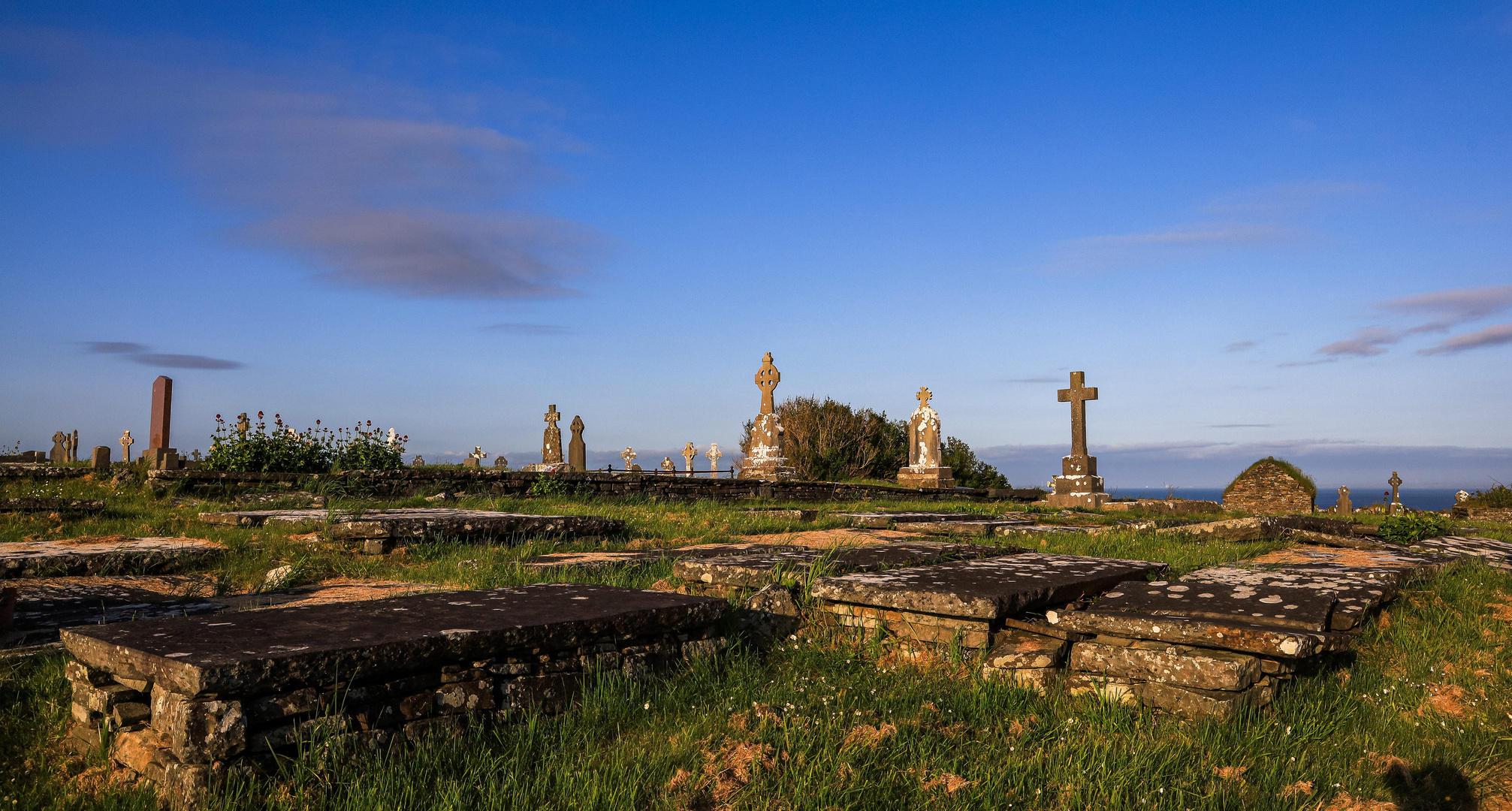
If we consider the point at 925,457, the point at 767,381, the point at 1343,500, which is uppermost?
the point at 767,381

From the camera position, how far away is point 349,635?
104 inches

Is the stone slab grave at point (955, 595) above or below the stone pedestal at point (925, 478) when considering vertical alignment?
below

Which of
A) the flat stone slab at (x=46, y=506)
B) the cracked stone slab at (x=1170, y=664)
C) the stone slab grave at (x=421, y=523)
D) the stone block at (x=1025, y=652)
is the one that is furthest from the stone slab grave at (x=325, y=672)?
the flat stone slab at (x=46, y=506)

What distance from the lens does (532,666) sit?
117 inches

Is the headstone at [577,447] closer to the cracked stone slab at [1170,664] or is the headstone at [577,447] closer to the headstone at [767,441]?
the headstone at [767,441]

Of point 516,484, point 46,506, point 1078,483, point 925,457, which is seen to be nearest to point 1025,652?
point 46,506

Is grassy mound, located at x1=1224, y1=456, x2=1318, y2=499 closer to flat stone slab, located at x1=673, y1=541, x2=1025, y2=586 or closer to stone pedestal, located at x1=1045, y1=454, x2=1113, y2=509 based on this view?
stone pedestal, located at x1=1045, y1=454, x2=1113, y2=509

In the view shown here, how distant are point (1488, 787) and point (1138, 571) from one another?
1.79 meters

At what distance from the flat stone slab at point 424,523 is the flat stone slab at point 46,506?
4.18ft

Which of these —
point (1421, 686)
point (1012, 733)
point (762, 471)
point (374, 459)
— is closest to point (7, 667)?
point (1012, 733)

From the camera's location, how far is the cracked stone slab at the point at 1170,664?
309 cm

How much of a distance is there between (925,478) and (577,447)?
9.26m

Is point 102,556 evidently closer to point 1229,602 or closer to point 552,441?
point 1229,602

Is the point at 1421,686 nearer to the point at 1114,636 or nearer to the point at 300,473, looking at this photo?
the point at 1114,636
